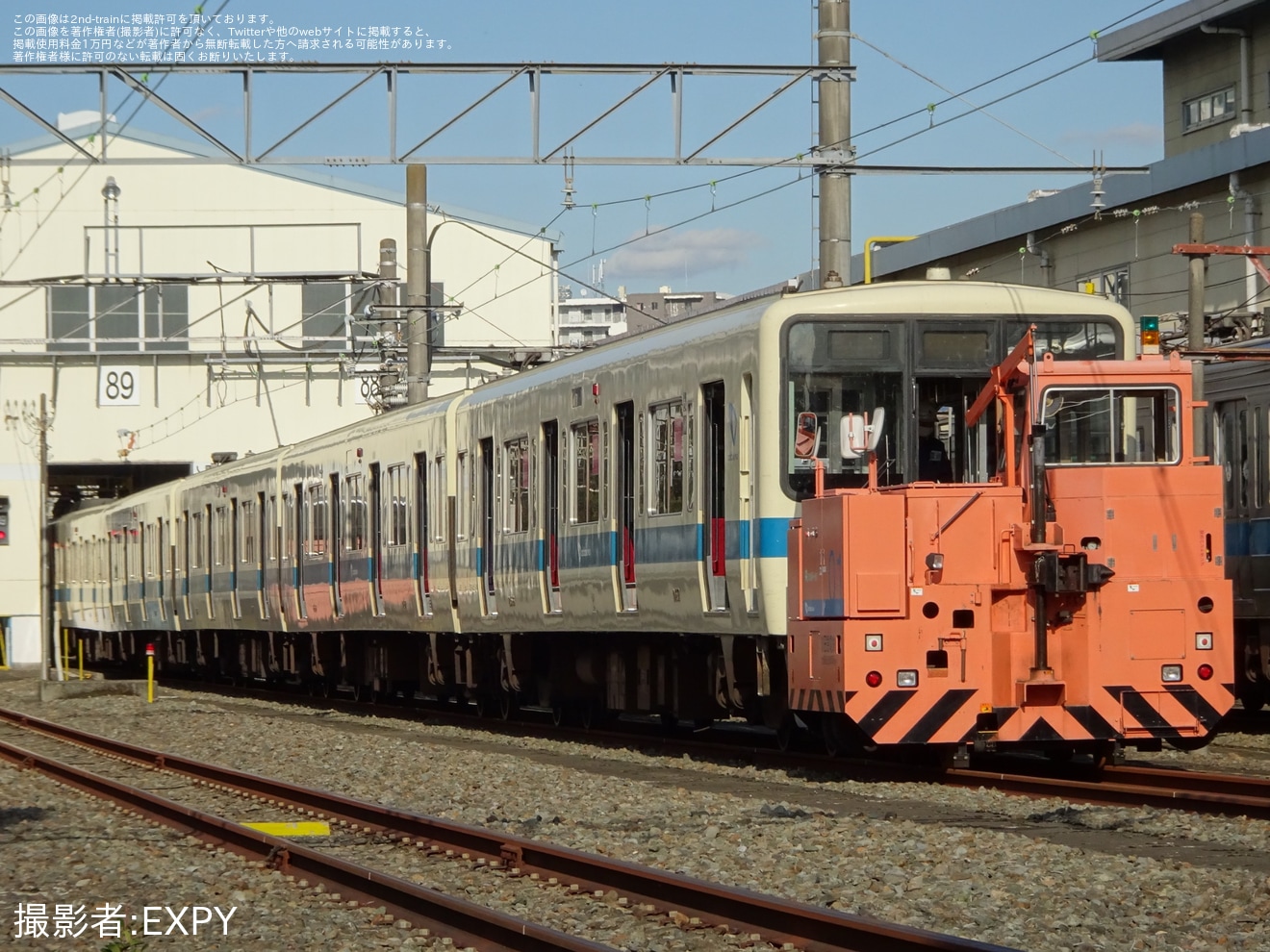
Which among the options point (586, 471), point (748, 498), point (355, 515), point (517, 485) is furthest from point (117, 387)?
point (748, 498)

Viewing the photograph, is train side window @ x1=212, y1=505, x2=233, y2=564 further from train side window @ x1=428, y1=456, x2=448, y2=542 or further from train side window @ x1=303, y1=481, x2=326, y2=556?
train side window @ x1=428, y1=456, x2=448, y2=542

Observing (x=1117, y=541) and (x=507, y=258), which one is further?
(x=507, y=258)

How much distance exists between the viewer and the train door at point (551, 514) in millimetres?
18297

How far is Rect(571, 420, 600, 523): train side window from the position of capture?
→ 17250mm

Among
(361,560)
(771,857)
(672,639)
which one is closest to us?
(771,857)

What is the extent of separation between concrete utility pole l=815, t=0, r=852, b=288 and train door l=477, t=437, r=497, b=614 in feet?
13.6

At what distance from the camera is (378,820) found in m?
11.9

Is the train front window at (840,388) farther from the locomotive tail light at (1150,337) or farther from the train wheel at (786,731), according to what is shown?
the train wheel at (786,731)

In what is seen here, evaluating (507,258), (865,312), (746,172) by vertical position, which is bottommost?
(865,312)

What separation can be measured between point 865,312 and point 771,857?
5.12 meters

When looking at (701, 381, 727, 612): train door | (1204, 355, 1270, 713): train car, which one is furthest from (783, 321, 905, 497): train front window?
(1204, 355, 1270, 713): train car

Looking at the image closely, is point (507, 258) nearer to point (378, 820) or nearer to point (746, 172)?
point (746, 172)

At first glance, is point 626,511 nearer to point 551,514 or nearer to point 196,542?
point 551,514

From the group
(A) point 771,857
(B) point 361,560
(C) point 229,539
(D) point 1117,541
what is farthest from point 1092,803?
(C) point 229,539
